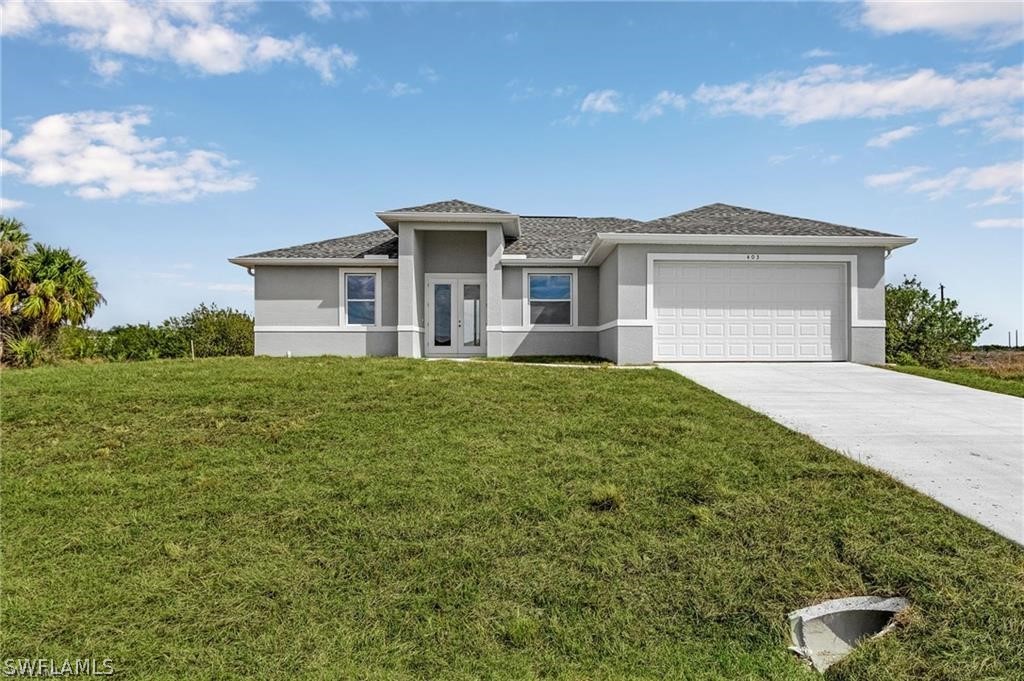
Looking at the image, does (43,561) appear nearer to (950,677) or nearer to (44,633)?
(44,633)

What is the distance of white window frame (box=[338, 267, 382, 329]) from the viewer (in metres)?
17.0

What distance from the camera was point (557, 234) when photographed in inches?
772

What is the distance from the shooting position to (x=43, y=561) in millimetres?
4434

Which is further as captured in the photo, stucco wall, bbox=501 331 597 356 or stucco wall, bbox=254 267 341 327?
stucco wall, bbox=254 267 341 327

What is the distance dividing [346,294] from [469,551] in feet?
45.7

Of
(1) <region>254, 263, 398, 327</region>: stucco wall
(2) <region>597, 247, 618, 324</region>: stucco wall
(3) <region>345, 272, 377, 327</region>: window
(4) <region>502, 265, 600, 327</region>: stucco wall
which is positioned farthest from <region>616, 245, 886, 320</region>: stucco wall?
(3) <region>345, 272, 377, 327</region>: window

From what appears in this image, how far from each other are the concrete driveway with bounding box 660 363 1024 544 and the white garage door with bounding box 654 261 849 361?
4.32 feet

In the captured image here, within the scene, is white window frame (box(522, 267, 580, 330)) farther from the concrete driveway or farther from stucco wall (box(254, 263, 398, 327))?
the concrete driveway

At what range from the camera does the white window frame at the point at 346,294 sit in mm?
17016

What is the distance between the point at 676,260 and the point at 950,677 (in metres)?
11.4

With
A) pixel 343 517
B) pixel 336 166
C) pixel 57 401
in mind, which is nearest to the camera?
pixel 343 517

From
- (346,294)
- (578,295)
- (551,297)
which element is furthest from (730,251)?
(346,294)

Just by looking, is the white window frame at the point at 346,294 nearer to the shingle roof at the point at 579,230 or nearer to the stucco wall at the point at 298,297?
the stucco wall at the point at 298,297

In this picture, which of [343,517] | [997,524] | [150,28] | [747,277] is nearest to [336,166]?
[150,28]
